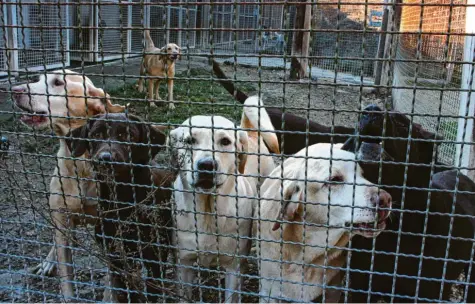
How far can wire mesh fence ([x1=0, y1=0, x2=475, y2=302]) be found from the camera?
1886 millimetres

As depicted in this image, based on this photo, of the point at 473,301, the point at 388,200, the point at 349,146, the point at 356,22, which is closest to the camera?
the point at 388,200

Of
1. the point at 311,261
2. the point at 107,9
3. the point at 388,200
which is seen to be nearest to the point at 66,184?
the point at 311,261

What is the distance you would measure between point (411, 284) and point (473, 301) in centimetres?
69

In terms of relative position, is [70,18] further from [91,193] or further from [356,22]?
Answer: [91,193]

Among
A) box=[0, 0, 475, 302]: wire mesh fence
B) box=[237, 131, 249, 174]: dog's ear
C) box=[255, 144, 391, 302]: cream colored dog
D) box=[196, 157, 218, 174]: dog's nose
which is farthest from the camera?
box=[237, 131, 249, 174]: dog's ear

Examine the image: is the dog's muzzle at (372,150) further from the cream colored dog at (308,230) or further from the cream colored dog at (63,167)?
the cream colored dog at (63,167)

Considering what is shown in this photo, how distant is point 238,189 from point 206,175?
0.50 m

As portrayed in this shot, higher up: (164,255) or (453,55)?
(453,55)

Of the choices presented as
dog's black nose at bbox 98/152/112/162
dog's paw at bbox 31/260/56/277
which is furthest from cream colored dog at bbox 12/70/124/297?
dog's black nose at bbox 98/152/112/162

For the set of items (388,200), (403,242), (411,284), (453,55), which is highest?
(453,55)

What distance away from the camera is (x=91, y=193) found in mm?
3285

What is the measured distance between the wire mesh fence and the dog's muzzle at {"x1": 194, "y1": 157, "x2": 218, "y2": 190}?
0.04ft

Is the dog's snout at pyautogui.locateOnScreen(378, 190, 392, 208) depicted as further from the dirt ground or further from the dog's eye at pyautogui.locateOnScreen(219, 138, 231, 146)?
the dog's eye at pyautogui.locateOnScreen(219, 138, 231, 146)

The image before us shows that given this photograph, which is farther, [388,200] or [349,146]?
[349,146]
